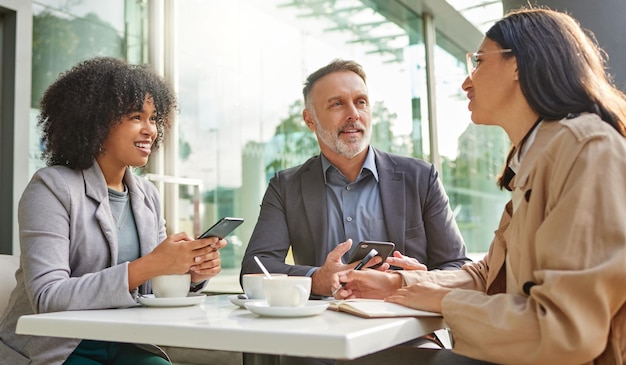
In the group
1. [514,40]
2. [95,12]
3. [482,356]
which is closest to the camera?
[482,356]

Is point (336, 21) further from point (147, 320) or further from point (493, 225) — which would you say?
point (147, 320)

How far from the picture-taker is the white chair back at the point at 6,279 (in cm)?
202

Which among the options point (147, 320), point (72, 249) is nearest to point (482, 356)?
point (147, 320)

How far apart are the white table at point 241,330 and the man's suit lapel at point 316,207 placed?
0.89 m

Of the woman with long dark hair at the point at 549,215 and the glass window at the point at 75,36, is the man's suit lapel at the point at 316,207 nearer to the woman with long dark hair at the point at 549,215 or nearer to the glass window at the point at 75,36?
the woman with long dark hair at the point at 549,215

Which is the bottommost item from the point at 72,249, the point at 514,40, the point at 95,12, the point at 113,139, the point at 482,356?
the point at 482,356

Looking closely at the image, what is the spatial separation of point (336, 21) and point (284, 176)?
318 cm

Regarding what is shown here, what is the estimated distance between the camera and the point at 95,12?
4.70 metres

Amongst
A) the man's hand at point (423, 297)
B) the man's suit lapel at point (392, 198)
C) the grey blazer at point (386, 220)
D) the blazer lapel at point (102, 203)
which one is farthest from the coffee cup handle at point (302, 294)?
the man's suit lapel at point (392, 198)

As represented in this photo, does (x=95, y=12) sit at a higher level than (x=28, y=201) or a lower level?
higher

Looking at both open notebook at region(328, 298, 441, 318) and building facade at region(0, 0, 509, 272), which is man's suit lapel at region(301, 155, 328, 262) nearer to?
open notebook at region(328, 298, 441, 318)

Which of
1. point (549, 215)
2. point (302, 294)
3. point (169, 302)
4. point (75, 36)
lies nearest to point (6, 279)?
point (169, 302)

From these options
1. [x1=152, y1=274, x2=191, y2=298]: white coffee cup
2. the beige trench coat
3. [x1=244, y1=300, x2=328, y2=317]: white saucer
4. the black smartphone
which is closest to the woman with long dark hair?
the beige trench coat

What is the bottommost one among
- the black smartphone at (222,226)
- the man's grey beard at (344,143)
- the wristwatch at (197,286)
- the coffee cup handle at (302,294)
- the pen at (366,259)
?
the wristwatch at (197,286)
